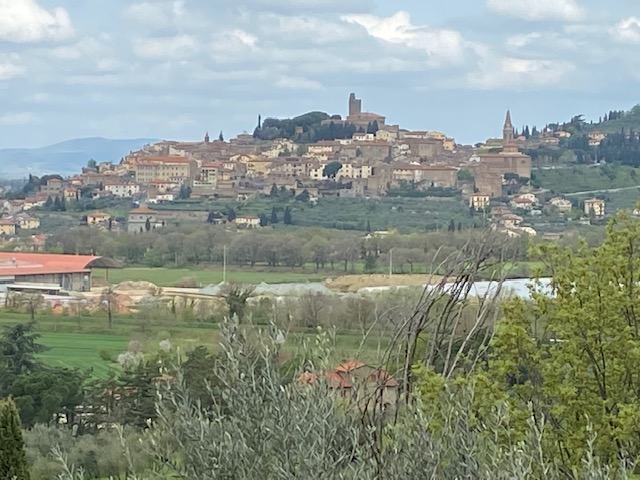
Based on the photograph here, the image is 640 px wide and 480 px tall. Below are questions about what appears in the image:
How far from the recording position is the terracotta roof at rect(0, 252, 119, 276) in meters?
33.7

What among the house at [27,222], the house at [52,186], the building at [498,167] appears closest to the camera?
the house at [27,222]

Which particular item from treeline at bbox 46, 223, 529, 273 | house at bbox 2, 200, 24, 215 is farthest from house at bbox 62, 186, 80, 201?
treeline at bbox 46, 223, 529, 273

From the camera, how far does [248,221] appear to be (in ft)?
166

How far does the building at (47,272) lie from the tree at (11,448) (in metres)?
25.8

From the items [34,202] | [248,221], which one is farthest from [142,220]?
[34,202]

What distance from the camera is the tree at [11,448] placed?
24.6ft

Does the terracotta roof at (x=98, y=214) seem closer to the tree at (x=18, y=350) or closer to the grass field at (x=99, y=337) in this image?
the grass field at (x=99, y=337)

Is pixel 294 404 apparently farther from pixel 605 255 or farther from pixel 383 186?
pixel 383 186

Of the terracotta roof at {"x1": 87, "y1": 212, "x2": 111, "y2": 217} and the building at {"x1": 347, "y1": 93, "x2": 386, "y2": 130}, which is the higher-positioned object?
the building at {"x1": 347, "y1": 93, "x2": 386, "y2": 130}

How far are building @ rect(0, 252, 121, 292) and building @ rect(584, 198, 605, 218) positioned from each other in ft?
67.6

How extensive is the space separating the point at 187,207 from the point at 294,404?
176ft

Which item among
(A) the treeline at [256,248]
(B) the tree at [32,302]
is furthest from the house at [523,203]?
(B) the tree at [32,302]

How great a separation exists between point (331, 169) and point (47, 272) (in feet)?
111

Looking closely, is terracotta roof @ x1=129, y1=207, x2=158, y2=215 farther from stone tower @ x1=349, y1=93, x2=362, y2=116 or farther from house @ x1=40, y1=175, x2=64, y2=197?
stone tower @ x1=349, y1=93, x2=362, y2=116
